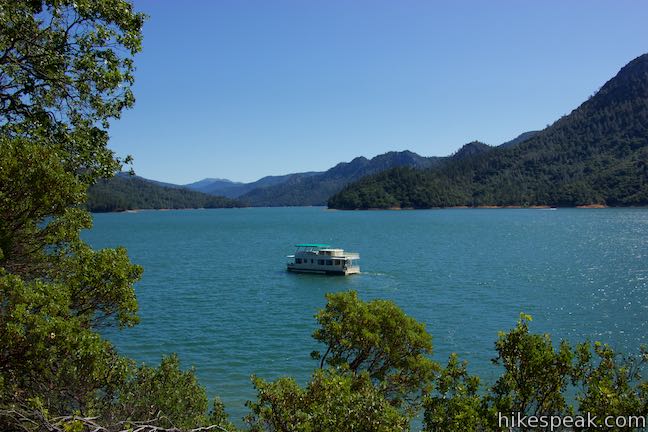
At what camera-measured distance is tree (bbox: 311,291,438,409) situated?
1734 cm

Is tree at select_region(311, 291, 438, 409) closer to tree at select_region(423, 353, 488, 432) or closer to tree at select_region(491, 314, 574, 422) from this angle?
tree at select_region(423, 353, 488, 432)

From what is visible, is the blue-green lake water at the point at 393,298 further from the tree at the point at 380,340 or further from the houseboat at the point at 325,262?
the tree at the point at 380,340

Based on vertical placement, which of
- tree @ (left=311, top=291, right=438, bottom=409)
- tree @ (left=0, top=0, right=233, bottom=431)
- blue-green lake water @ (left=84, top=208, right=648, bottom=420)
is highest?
tree @ (left=0, top=0, right=233, bottom=431)

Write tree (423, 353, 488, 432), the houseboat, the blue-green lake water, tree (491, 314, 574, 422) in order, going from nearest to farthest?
tree (423, 353, 488, 432) < tree (491, 314, 574, 422) < the blue-green lake water < the houseboat

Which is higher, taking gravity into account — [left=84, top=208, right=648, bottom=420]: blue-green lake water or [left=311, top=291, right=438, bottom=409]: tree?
[left=311, top=291, right=438, bottom=409]: tree

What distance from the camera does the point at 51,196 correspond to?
10859 millimetres

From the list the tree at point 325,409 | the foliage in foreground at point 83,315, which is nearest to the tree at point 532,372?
the foliage in foreground at point 83,315

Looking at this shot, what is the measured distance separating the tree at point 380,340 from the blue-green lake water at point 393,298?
36.7 ft

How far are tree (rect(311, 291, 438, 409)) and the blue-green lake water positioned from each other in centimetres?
1117

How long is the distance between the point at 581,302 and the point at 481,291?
10637 millimetres

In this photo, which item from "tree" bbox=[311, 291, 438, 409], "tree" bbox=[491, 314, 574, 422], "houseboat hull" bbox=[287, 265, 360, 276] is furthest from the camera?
"houseboat hull" bbox=[287, 265, 360, 276]

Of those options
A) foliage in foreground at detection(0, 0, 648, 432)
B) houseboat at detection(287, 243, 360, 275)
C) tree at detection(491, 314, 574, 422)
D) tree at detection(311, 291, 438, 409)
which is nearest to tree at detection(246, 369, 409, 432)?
foliage in foreground at detection(0, 0, 648, 432)

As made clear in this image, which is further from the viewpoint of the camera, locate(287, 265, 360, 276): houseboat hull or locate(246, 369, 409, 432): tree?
locate(287, 265, 360, 276): houseboat hull

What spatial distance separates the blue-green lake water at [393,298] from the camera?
36375 millimetres
